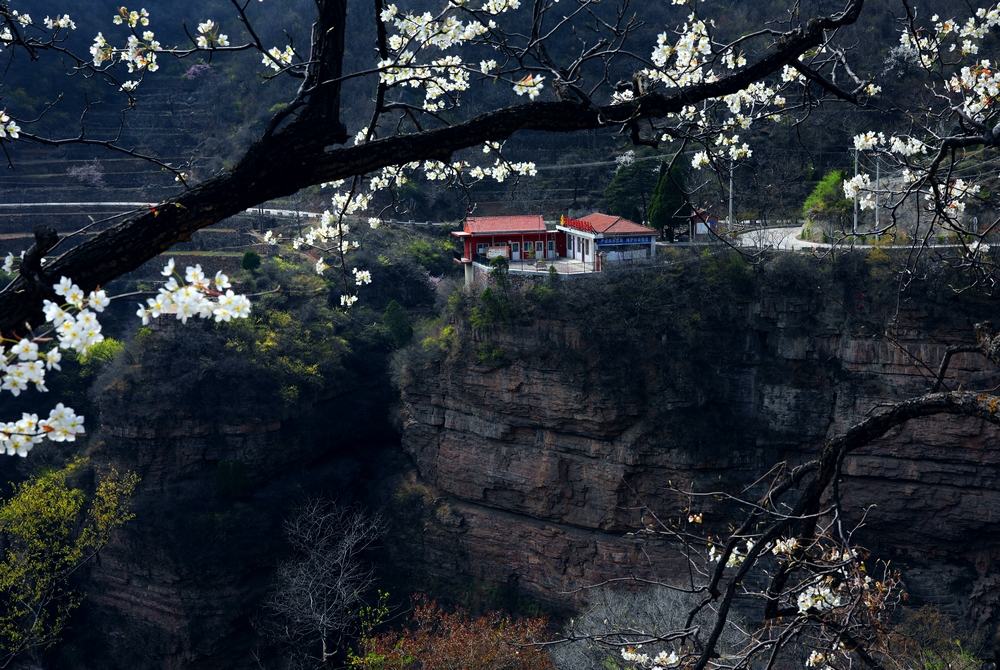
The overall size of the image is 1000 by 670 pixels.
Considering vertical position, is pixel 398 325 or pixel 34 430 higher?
pixel 34 430

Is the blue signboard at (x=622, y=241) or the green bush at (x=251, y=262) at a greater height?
the blue signboard at (x=622, y=241)

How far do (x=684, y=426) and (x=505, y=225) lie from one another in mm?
6997

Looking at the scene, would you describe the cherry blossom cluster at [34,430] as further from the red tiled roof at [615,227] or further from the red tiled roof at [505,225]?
the red tiled roof at [505,225]

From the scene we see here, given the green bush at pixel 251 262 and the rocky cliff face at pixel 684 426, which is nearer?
the rocky cliff face at pixel 684 426

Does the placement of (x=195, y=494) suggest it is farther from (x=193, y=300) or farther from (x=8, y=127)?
(x=193, y=300)

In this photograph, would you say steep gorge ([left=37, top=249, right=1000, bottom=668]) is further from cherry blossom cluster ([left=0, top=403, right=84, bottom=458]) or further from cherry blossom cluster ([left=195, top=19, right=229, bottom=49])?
cherry blossom cluster ([left=0, top=403, right=84, bottom=458])

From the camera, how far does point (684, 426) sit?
16.6 meters

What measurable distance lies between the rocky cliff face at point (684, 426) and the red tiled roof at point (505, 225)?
112 inches

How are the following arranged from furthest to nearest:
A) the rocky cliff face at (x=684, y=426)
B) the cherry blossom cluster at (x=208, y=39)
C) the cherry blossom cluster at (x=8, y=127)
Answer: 1. the rocky cliff face at (x=684, y=426)
2. the cherry blossom cluster at (x=8, y=127)
3. the cherry blossom cluster at (x=208, y=39)

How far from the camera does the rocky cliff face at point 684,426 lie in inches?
599

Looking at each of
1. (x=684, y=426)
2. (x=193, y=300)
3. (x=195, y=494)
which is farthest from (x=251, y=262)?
(x=193, y=300)

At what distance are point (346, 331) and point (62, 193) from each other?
52.1 feet

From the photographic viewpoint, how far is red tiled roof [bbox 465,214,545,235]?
64.6 ft

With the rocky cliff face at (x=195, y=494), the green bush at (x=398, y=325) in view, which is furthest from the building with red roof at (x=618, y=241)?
the rocky cliff face at (x=195, y=494)
